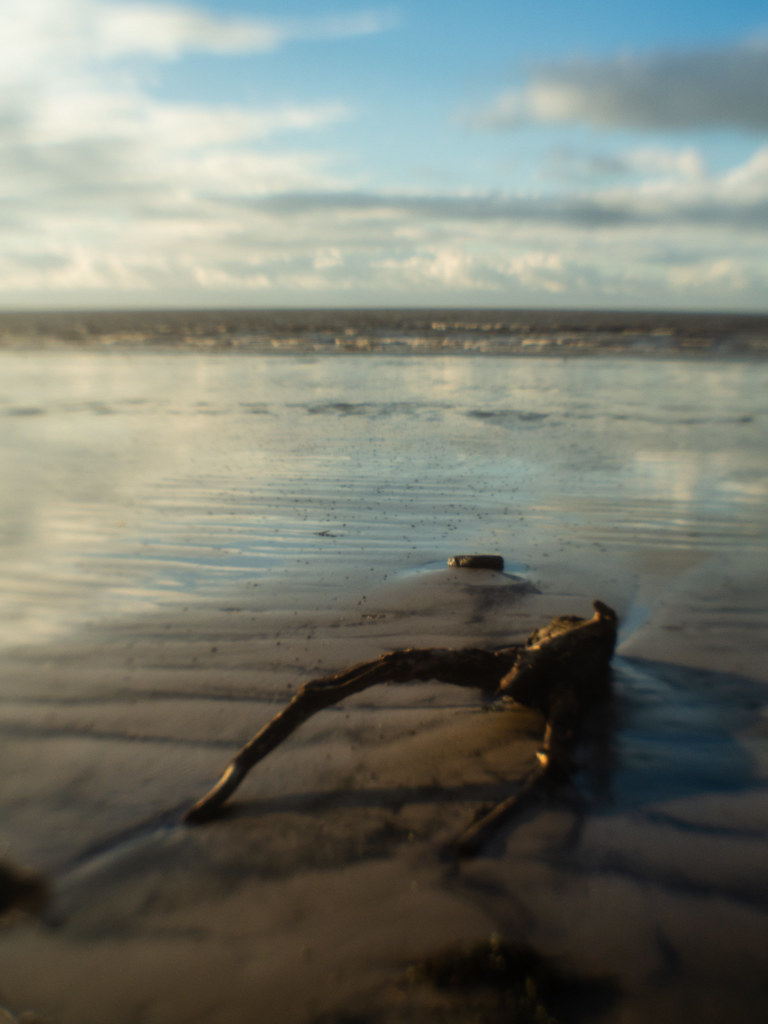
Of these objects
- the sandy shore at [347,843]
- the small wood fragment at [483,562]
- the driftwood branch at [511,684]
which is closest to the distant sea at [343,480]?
the small wood fragment at [483,562]

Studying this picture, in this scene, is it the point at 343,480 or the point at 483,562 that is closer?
the point at 483,562

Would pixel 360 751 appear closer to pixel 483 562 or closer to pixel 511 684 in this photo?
pixel 511 684

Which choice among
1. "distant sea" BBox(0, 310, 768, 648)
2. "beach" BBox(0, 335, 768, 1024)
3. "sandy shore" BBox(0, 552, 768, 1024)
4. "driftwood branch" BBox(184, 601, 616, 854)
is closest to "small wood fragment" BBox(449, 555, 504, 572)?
"beach" BBox(0, 335, 768, 1024)

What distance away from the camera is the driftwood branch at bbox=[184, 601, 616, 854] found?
3.02 metres

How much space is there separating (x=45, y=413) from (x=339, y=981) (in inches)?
595

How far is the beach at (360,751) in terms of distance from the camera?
2316 millimetres

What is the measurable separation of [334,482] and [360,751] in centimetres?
579

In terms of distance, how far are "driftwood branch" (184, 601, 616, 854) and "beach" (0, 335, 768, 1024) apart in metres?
0.12

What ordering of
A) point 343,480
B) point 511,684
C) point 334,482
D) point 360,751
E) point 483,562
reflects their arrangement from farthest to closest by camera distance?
point 343,480
point 334,482
point 483,562
point 511,684
point 360,751

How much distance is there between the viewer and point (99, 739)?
141 inches

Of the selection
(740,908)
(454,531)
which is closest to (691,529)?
(454,531)

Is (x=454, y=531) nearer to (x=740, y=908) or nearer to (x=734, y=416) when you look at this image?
(x=740, y=908)

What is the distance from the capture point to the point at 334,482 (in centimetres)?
900

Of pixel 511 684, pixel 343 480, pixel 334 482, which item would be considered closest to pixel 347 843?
pixel 511 684
